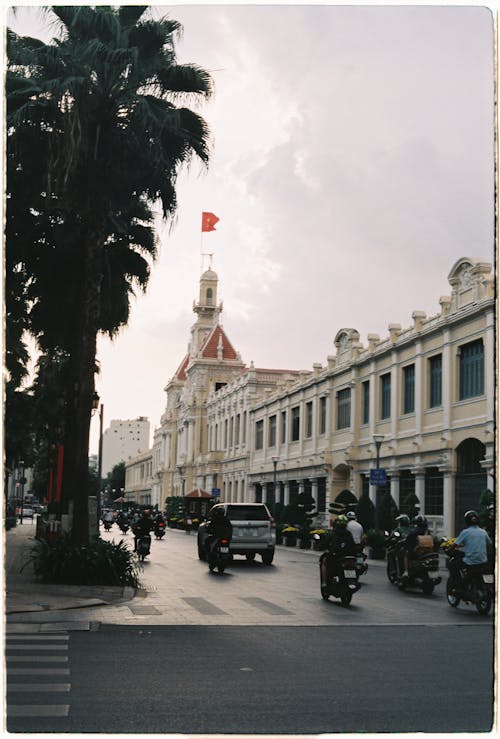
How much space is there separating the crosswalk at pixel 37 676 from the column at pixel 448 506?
25.1m

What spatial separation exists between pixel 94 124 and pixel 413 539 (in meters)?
11.4

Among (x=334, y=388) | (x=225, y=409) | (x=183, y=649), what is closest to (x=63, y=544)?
(x=183, y=649)

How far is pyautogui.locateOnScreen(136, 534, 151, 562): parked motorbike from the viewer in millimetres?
30547

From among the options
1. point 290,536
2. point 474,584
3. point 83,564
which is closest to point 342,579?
point 474,584

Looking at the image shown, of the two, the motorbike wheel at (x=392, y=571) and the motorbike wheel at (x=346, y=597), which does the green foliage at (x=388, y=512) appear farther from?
the motorbike wheel at (x=346, y=597)

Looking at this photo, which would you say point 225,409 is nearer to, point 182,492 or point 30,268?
point 182,492

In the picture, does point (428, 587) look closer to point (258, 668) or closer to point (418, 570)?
point (418, 570)

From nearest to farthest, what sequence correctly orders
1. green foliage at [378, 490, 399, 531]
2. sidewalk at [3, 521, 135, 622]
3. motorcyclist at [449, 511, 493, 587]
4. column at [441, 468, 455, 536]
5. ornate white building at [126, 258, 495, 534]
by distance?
1. sidewalk at [3, 521, 135, 622]
2. motorcyclist at [449, 511, 493, 587]
3. ornate white building at [126, 258, 495, 534]
4. column at [441, 468, 455, 536]
5. green foliage at [378, 490, 399, 531]

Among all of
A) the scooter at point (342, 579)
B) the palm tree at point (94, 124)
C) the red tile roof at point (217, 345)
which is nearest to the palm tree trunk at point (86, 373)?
the palm tree at point (94, 124)

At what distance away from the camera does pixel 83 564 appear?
751 inches

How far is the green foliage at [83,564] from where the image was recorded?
19.0 m

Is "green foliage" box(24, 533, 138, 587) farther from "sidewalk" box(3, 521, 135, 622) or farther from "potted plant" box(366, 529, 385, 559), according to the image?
"potted plant" box(366, 529, 385, 559)

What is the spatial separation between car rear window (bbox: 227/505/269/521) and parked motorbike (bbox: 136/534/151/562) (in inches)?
126

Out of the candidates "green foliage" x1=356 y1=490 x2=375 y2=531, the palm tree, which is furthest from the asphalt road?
"green foliage" x1=356 y1=490 x2=375 y2=531
